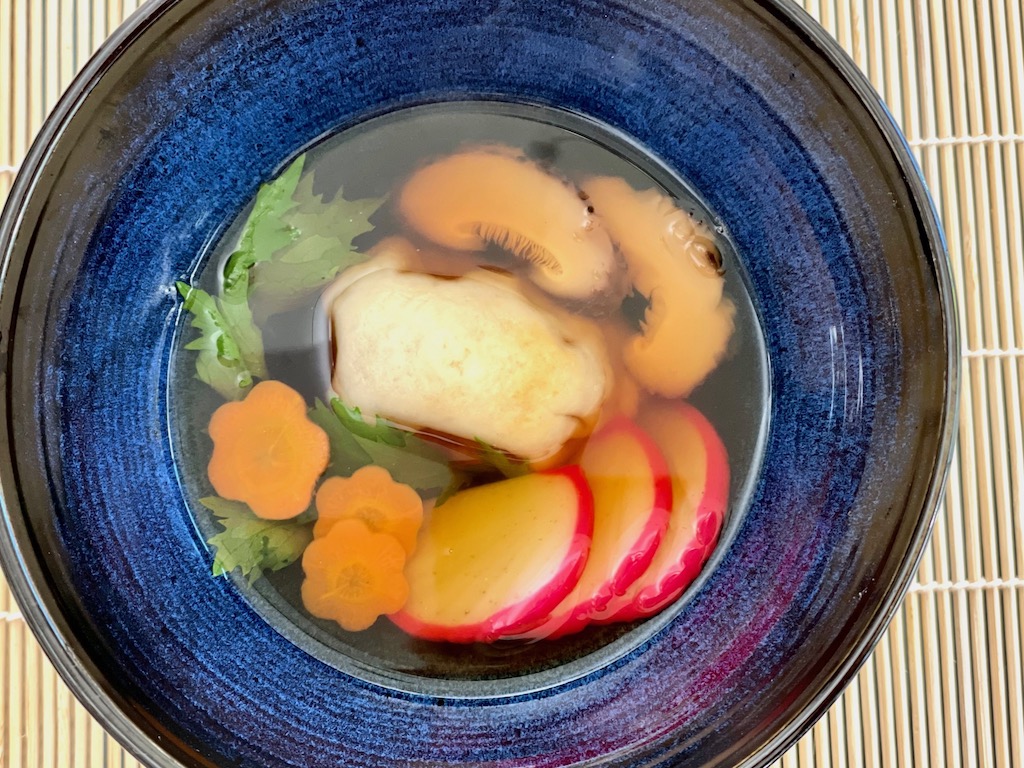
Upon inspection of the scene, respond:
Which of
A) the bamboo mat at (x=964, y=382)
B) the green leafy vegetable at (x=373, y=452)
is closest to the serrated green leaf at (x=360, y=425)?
the green leafy vegetable at (x=373, y=452)

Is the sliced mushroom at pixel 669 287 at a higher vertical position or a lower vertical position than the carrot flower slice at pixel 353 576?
higher

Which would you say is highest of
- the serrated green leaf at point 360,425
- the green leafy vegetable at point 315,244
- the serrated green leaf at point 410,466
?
the green leafy vegetable at point 315,244

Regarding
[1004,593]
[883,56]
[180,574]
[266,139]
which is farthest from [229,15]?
[1004,593]

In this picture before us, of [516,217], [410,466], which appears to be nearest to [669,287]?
[516,217]

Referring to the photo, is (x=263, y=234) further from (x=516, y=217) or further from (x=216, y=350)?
(x=516, y=217)

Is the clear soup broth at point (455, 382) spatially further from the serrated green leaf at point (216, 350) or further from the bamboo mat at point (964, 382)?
the bamboo mat at point (964, 382)

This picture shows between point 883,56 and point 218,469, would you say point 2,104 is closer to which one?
point 218,469
